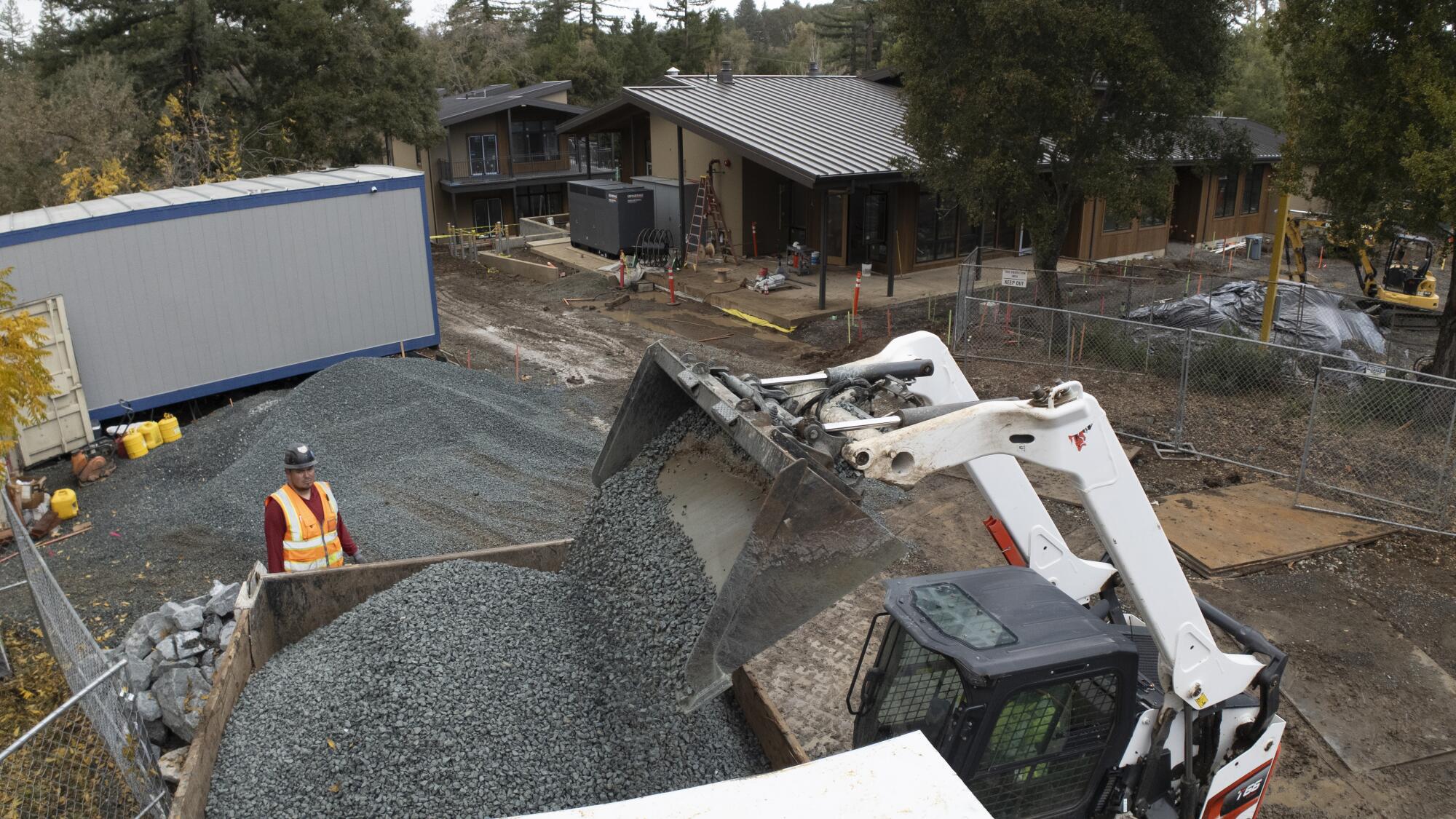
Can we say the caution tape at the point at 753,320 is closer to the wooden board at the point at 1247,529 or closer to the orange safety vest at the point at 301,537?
the wooden board at the point at 1247,529

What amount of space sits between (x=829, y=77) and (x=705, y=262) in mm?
8940

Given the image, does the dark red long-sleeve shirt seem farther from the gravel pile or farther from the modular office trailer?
the modular office trailer

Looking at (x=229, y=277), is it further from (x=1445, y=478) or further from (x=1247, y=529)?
(x=1445, y=478)

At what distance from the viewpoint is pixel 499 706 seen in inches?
193

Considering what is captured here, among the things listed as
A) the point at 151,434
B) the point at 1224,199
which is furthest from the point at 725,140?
the point at 1224,199

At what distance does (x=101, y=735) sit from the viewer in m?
5.36

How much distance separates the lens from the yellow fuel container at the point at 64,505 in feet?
33.3

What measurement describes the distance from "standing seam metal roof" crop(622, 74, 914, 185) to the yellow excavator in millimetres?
8941

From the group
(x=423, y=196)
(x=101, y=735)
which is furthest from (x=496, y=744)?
(x=423, y=196)

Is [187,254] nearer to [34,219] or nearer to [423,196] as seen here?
[34,219]

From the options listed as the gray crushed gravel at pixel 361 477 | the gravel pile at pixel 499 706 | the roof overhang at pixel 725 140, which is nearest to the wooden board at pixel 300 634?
the gravel pile at pixel 499 706

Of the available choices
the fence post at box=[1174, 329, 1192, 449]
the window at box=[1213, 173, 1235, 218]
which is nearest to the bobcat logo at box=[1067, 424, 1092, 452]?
the fence post at box=[1174, 329, 1192, 449]

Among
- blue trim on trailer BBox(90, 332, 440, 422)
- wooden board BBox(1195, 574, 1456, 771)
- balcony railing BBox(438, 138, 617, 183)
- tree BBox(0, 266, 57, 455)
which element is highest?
balcony railing BBox(438, 138, 617, 183)

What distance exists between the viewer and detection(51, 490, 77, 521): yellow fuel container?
10.2 m
